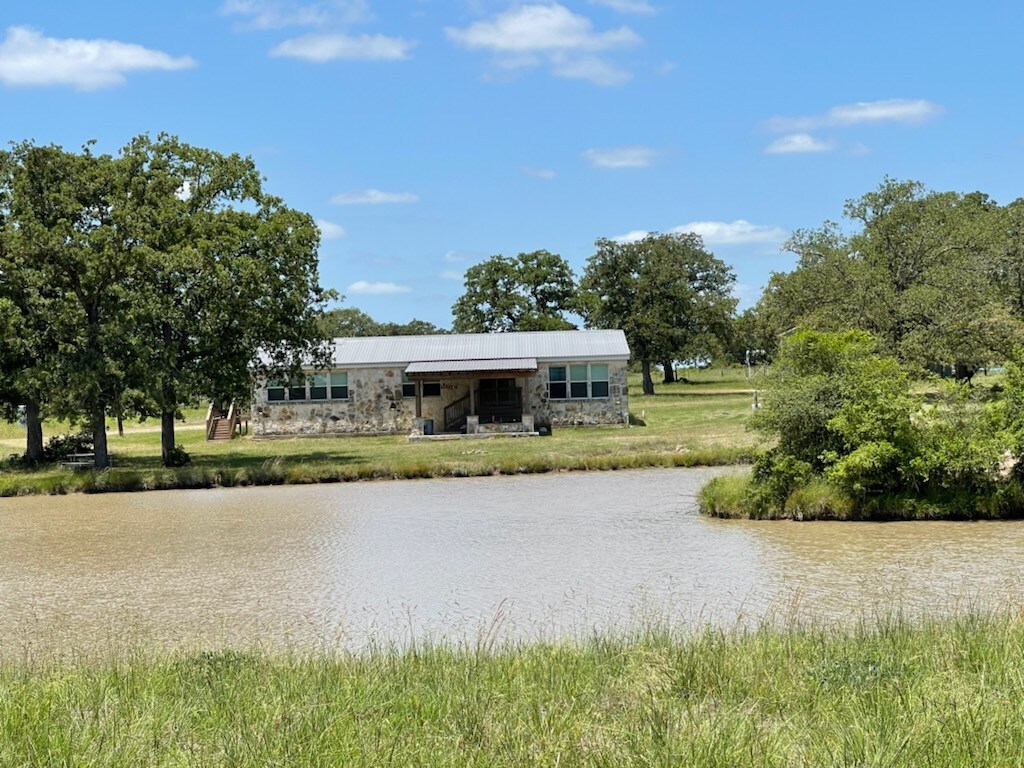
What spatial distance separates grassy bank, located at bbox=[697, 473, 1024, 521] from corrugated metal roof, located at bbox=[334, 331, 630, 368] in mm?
22583

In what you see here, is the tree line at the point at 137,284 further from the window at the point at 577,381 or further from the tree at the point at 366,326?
the tree at the point at 366,326

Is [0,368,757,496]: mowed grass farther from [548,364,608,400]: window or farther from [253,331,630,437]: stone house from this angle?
[548,364,608,400]: window

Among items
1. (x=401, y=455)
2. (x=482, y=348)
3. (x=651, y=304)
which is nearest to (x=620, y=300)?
(x=651, y=304)

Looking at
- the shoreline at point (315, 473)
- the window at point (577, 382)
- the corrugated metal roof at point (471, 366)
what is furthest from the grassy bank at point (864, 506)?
the window at point (577, 382)

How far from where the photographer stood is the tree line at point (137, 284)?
87.8 feet

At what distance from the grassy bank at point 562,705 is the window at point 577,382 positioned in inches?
1281

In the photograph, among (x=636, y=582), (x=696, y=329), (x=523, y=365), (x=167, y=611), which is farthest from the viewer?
(x=696, y=329)

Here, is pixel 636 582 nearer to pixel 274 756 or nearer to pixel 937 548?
pixel 937 548

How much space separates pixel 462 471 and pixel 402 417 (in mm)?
15330

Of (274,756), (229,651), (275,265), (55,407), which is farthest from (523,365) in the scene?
(274,756)

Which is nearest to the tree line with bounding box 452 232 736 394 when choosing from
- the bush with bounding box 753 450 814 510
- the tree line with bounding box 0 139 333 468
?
the tree line with bounding box 0 139 333 468

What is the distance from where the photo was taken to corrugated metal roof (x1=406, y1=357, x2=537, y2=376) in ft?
128

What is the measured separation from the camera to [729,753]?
4.89m

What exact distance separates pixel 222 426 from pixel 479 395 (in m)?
10.4
